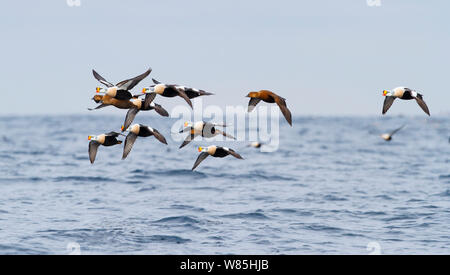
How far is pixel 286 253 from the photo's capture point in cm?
1571

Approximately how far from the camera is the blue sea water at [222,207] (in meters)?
16.6

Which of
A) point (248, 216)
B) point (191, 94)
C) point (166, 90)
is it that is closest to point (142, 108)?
point (166, 90)

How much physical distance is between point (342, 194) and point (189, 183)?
735cm

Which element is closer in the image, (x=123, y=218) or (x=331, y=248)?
(x=331, y=248)

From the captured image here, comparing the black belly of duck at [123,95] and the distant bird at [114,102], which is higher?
the black belly of duck at [123,95]

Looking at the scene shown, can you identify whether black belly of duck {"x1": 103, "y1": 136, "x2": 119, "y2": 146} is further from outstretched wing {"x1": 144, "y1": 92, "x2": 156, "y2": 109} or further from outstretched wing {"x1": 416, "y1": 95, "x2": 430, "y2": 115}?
outstretched wing {"x1": 416, "y1": 95, "x2": 430, "y2": 115}

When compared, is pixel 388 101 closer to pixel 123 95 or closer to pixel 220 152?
pixel 220 152

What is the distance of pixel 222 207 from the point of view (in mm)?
22188

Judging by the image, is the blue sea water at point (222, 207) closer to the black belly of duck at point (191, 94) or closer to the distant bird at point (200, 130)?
the distant bird at point (200, 130)

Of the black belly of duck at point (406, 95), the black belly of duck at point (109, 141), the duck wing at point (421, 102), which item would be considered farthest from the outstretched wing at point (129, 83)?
the duck wing at point (421, 102)

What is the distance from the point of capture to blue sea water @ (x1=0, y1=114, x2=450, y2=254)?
54.4ft
